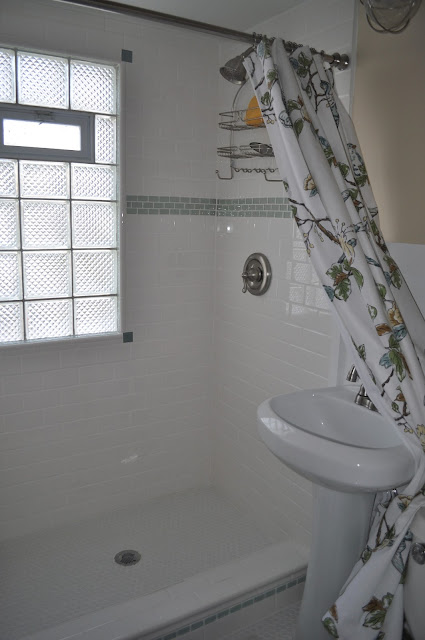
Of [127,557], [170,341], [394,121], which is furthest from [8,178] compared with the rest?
[127,557]

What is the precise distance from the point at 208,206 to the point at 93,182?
68 cm

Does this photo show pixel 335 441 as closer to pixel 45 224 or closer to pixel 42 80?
pixel 45 224

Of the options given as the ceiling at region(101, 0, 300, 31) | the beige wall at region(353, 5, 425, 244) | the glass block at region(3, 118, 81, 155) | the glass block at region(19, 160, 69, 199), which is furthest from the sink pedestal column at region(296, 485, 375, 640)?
the ceiling at region(101, 0, 300, 31)

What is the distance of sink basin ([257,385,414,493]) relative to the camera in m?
1.47

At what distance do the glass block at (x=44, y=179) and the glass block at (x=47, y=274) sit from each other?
28 centimetres

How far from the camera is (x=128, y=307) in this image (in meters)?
2.88

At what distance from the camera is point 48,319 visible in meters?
2.68

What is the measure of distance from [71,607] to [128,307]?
1416 mm

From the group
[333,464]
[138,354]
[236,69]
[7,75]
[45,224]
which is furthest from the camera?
[138,354]

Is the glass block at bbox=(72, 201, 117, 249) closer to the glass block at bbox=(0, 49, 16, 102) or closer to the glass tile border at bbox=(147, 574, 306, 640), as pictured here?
the glass block at bbox=(0, 49, 16, 102)

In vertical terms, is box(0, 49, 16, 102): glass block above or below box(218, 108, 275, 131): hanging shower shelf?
above

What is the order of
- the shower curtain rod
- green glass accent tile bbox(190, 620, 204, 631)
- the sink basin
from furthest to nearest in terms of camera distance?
green glass accent tile bbox(190, 620, 204, 631), the shower curtain rod, the sink basin

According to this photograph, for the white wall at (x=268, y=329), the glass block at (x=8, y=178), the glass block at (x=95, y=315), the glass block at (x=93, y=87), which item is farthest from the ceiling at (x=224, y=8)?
the glass block at (x=95, y=315)

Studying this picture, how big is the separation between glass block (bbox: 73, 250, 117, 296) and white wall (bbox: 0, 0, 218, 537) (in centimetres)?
9
